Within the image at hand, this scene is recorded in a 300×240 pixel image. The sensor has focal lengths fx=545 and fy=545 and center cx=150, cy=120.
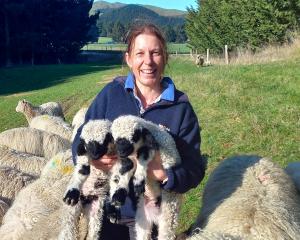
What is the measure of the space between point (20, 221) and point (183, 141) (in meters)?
1.97

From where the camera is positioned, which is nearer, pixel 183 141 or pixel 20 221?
pixel 183 141

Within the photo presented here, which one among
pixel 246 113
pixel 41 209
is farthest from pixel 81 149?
pixel 246 113

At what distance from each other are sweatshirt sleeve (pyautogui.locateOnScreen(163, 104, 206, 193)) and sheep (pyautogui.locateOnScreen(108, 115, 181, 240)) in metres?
0.07

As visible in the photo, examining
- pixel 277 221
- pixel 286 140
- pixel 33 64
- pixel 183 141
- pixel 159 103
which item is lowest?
pixel 33 64

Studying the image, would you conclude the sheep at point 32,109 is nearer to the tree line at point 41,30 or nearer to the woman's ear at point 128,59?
the woman's ear at point 128,59

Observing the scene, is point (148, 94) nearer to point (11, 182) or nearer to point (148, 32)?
point (148, 32)

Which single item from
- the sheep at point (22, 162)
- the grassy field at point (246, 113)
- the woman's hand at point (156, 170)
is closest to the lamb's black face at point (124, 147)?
the woman's hand at point (156, 170)

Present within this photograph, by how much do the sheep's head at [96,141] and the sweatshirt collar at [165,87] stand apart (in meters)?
0.41

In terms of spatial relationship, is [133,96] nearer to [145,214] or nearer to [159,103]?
[159,103]

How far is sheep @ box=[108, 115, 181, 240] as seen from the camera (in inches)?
119

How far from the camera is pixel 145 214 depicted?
3.39 meters

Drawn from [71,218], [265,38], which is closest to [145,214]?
[71,218]

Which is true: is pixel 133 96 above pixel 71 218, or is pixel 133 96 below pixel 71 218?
above

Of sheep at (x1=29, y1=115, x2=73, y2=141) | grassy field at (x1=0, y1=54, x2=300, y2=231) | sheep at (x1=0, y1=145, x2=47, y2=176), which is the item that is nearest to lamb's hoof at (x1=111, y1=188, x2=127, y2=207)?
grassy field at (x1=0, y1=54, x2=300, y2=231)
